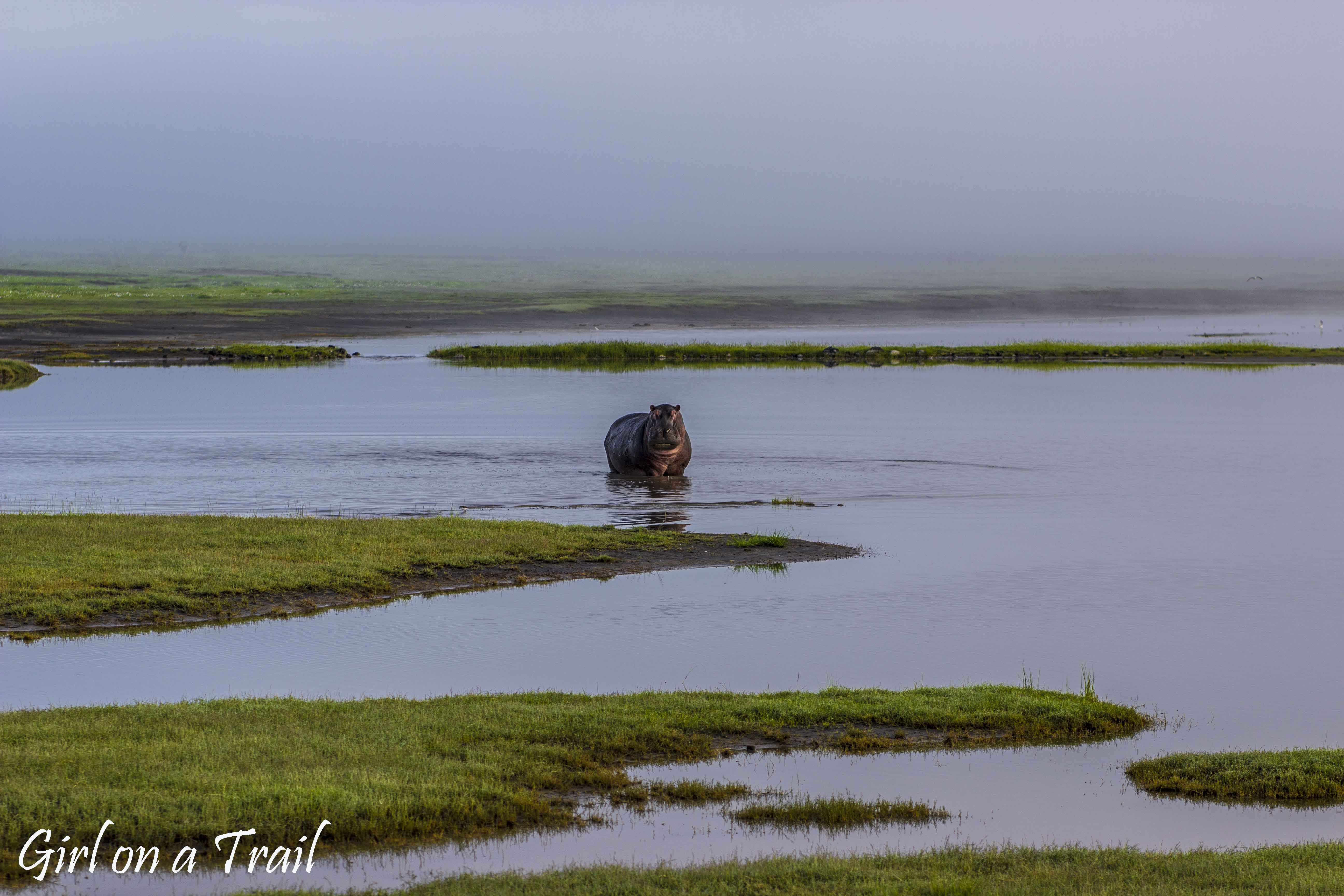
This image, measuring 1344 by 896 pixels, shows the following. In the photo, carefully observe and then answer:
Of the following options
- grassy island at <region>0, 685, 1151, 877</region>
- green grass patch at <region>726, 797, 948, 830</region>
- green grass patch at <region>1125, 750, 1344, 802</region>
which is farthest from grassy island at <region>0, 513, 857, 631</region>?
green grass patch at <region>1125, 750, 1344, 802</region>

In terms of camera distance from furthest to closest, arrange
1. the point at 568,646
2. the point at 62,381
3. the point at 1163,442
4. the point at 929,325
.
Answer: the point at 929,325
the point at 62,381
the point at 1163,442
the point at 568,646

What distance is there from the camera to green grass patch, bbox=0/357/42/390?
218 feet

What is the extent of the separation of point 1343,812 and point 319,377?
64.4 meters

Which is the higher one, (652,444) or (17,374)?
(652,444)

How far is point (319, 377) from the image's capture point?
71125 millimetres

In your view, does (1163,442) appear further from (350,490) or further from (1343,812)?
(1343,812)

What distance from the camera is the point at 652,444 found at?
3241 cm

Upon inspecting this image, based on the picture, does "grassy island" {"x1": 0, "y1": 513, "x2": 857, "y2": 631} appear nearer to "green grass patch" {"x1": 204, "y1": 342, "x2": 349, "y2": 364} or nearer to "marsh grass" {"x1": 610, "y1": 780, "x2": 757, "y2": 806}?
"marsh grass" {"x1": 610, "y1": 780, "x2": 757, "y2": 806}

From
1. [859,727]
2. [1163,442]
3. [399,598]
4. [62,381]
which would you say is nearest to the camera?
[859,727]

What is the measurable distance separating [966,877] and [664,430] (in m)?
23.4

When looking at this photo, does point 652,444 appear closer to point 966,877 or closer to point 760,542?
point 760,542

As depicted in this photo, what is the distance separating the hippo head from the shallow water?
1064 mm

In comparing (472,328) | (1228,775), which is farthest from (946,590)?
(472,328)

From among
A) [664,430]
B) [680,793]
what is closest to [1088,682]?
[680,793]
